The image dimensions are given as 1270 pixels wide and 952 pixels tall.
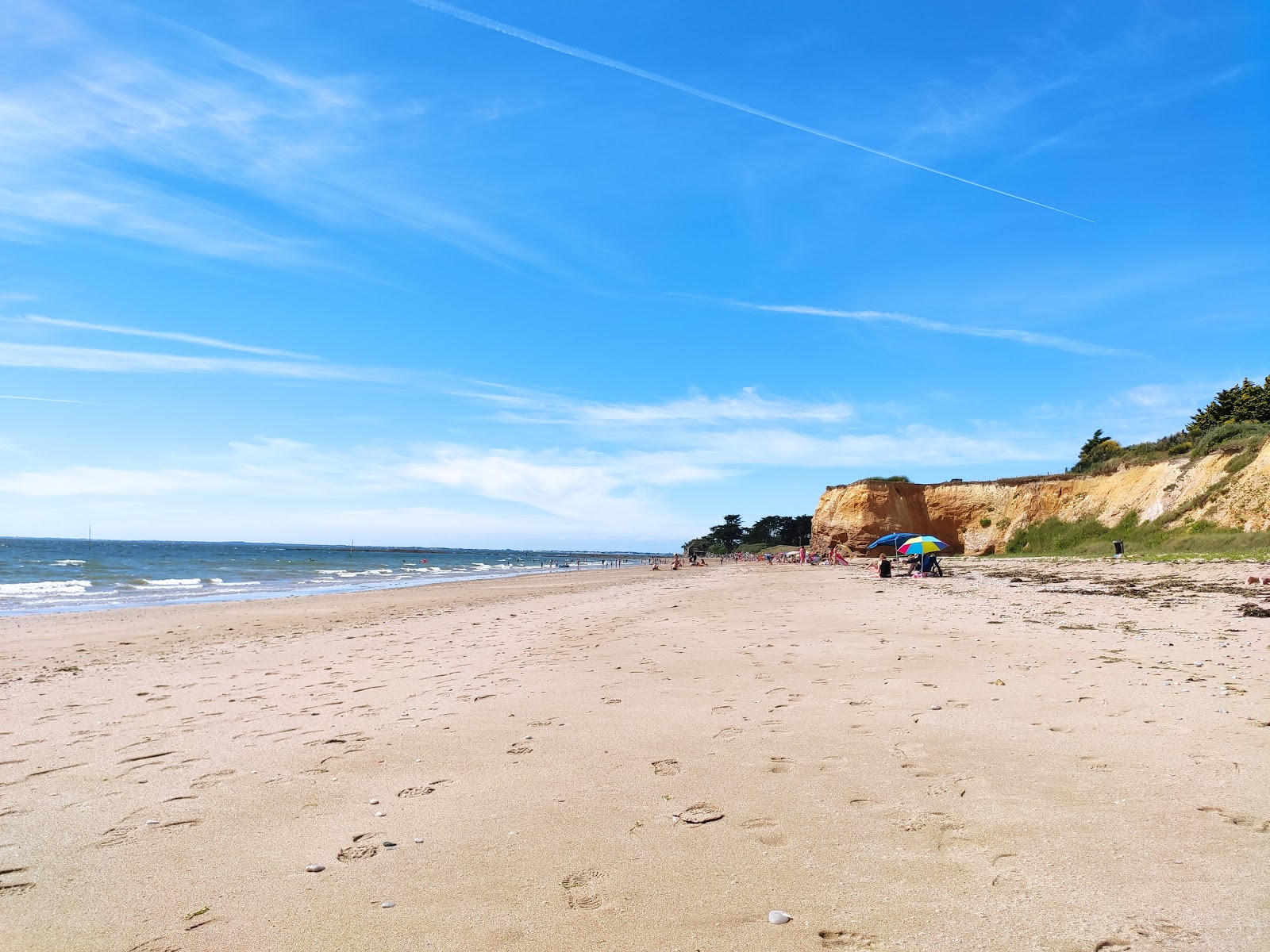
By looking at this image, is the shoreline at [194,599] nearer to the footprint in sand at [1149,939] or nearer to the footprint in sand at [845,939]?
the footprint in sand at [845,939]

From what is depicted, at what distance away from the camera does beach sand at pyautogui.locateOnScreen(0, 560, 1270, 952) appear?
8.87 ft

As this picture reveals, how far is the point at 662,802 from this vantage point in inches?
153

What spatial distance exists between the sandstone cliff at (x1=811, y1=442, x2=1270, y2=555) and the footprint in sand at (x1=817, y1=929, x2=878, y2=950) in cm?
2786

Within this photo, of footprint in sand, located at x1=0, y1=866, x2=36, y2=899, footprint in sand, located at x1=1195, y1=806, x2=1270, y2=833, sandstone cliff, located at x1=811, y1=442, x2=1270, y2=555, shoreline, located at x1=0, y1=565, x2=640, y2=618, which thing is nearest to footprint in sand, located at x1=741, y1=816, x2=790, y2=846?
footprint in sand, located at x1=1195, y1=806, x2=1270, y2=833

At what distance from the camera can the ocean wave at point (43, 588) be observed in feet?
85.8

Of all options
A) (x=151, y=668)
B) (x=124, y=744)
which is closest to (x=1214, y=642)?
(x=124, y=744)

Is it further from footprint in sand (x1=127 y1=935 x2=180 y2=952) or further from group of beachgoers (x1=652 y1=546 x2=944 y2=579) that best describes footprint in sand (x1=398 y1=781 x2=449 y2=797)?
group of beachgoers (x1=652 y1=546 x2=944 y2=579)

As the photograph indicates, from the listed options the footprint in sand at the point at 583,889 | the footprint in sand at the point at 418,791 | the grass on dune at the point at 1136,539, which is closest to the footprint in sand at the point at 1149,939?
the footprint in sand at the point at 583,889

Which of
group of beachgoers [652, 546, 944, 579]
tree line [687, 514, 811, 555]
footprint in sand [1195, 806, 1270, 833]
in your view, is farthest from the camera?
tree line [687, 514, 811, 555]

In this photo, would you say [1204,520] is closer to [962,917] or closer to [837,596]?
[837,596]

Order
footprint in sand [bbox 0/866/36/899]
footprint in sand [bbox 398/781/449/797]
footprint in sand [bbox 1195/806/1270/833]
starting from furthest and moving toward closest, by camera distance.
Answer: footprint in sand [bbox 398/781/449/797], footprint in sand [bbox 1195/806/1270/833], footprint in sand [bbox 0/866/36/899]

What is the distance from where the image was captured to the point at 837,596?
18422 mm

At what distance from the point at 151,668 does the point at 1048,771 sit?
10.5 m

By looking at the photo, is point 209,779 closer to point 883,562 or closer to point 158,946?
point 158,946
